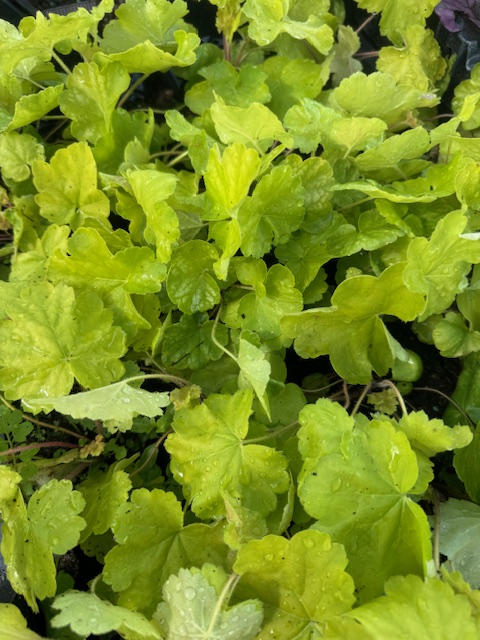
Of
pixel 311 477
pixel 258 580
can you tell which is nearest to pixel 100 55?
pixel 311 477

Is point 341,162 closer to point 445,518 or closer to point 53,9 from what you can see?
point 445,518

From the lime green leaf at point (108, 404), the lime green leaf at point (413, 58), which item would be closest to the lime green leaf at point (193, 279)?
the lime green leaf at point (108, 404)

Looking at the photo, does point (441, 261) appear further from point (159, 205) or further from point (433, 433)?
point (159, 205)

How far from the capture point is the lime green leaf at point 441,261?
2.84ft

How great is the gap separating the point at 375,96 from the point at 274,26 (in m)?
0.26

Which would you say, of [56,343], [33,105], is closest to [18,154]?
[33,105]

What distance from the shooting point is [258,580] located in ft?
2.44

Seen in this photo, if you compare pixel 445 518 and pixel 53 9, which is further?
pixel 53 9

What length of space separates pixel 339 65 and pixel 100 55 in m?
0.59

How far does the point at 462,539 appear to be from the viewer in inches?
32.9

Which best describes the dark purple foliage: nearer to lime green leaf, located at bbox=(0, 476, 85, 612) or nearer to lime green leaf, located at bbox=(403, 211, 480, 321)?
lime green leaf, located at bbox=(403, 211, 480, 321)

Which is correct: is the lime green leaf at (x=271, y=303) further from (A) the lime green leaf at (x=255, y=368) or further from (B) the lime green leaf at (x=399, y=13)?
(B) the lime green leaf at (x=399, y=13)

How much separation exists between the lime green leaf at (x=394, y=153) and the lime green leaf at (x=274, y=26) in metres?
0.29

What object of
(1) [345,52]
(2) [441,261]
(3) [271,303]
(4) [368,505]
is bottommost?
(4) [368,505]
